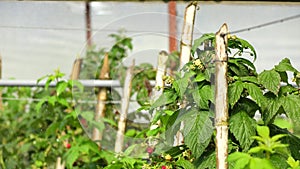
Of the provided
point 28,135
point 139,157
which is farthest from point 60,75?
point 139,157

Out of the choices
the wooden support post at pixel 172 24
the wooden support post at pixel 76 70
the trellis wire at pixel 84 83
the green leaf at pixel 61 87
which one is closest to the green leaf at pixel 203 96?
the green leaf at pixel 61 87

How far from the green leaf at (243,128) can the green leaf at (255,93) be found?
51mm

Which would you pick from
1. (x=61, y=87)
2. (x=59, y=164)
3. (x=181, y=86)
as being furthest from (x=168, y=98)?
(x=59, y=164)

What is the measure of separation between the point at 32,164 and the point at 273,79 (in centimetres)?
190

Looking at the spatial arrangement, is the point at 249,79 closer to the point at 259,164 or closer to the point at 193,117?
the point at 193,117

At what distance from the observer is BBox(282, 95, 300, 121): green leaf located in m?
1.46

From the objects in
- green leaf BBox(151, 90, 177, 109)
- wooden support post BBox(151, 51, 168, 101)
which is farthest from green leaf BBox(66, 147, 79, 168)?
green leaf BBox(151, 90, 177, 109)

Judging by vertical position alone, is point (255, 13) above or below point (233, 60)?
above

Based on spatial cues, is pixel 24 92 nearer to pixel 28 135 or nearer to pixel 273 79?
pixel 28 135

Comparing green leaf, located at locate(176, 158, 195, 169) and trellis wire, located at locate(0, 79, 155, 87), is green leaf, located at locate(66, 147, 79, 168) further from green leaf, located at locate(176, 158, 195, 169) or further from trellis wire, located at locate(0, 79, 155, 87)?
green leaf, located at locate(176, 158, 195, 169)

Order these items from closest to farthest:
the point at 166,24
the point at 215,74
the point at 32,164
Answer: the point at 215,74 < the point at 32,164 < the point at 166,24

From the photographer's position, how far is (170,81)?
5.21 ft

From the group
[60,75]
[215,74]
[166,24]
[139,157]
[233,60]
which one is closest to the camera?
[215,74]

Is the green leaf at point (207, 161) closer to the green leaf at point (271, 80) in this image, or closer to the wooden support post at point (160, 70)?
the green leaf at point (271, 80)
